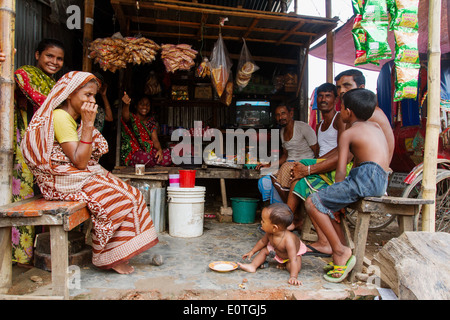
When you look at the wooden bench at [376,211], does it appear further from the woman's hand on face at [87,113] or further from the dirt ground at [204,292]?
the woman's hand on face at [87,113]

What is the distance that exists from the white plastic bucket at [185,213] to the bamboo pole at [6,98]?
179cm

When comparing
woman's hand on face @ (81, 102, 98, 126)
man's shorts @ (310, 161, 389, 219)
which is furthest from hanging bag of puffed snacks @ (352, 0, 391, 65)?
woman's hand on face @ (81, 102, 98, 126)

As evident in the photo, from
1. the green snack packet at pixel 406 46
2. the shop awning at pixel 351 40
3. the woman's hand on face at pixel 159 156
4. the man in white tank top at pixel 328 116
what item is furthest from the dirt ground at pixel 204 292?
the shop awning at pixel 351 40

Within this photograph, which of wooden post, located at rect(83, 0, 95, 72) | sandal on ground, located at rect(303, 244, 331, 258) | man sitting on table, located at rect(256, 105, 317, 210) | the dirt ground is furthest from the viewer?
man sitting on table, located at rect(256, 105, 317, 210)

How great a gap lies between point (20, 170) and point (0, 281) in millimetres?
933

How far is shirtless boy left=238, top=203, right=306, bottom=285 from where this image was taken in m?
2.49

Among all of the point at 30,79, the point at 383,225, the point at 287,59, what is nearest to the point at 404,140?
the point at 383,225

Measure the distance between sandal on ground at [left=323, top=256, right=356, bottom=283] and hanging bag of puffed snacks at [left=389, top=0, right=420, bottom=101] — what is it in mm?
1576

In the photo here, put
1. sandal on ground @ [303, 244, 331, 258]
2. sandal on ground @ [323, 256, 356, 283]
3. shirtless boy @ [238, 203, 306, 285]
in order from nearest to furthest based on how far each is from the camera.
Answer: sandal on ground @ [323, 256, 356, 283], shirtless boy @ [238, 203, 306, 285], sandal on ground @ [303, 244, 331, 258]

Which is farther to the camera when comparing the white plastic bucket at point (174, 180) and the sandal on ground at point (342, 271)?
the white plastic bucket at point (174, 180)

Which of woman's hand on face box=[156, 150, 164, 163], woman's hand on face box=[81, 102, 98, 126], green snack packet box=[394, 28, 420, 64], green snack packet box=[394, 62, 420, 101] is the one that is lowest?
woman's hand on face box=[156, 150, 164, 163]

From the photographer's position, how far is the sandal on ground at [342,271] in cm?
236

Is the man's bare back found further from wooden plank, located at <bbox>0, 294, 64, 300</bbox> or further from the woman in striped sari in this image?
the woman in striped sari
